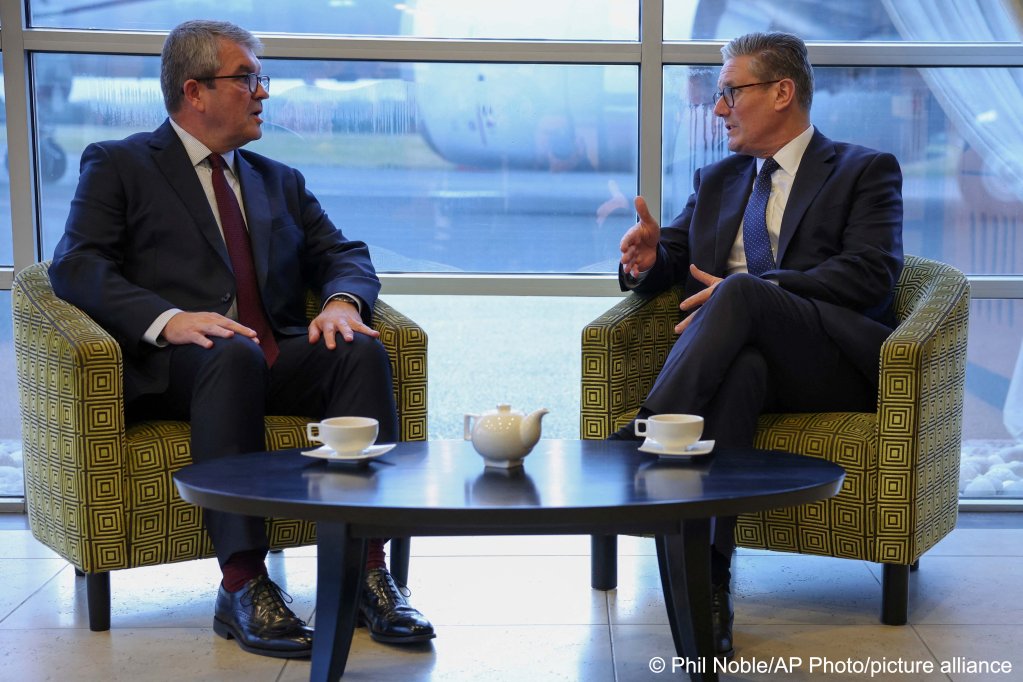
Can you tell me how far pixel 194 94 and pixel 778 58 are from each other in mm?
1477

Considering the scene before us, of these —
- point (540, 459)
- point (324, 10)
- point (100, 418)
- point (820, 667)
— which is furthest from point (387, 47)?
point (820, 667)

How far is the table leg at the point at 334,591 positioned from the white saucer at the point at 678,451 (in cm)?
52

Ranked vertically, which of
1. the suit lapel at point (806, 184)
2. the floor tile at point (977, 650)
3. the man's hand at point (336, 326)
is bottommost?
the floor tile at point (977, 650)

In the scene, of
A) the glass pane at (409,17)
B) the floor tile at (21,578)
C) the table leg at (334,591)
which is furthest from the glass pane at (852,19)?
the floor tile at (21,578)

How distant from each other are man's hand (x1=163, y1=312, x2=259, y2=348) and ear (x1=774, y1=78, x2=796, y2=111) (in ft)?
4.79

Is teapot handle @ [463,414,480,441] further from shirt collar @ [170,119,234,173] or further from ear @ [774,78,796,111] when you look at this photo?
ear @ [774,78,796,111]

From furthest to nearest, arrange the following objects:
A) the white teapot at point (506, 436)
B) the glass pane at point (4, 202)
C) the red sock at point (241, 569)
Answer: the glass pane at point (4, 202) → the red sock at point (241, 569) → the white teapot at point (506, 436)

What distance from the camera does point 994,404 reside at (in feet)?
11.8

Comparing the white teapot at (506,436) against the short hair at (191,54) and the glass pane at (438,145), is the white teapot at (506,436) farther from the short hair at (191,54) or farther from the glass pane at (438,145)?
the glass pane at (438,145)

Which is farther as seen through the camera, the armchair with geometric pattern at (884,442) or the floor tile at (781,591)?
the floor tile at (781,591)

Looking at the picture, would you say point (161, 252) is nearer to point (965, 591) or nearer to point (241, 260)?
point (241, 260)

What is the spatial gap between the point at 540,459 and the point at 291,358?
0.84 metres

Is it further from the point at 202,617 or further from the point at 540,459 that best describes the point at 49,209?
the point at 540,459

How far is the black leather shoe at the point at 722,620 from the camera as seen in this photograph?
7.53ft
